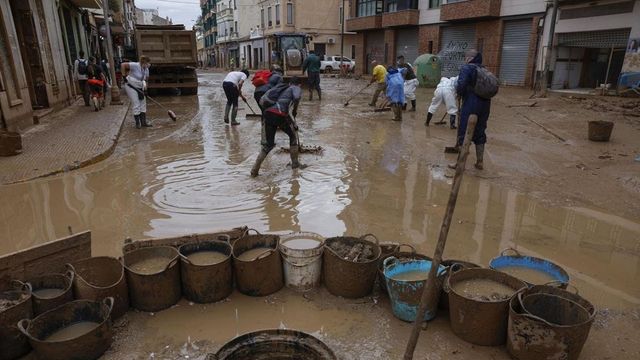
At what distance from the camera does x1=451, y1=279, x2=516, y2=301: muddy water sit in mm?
3004

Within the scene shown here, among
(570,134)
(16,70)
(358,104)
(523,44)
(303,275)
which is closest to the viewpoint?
(303,275)

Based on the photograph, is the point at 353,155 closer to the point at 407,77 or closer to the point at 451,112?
the point at 451,112

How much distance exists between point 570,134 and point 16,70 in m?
12.2

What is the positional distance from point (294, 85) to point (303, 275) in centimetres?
357

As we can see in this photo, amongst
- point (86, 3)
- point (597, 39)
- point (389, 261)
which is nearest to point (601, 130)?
point (389, 261)

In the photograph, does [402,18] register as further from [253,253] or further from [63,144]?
[253,253]

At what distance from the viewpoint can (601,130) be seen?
895 cm

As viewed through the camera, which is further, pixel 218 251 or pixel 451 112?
pixel 451 112

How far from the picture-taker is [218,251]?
3654mm

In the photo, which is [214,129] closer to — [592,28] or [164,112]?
[164,112]

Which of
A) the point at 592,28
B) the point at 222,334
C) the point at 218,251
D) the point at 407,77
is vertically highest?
the point at 592,28

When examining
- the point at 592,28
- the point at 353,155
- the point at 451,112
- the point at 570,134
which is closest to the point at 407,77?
the point at 451,112

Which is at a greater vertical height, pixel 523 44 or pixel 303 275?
pixel 523 44

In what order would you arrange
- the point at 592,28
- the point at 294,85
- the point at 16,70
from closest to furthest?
the point at 294,85 → the point at 16,70 → the point at 592,28
